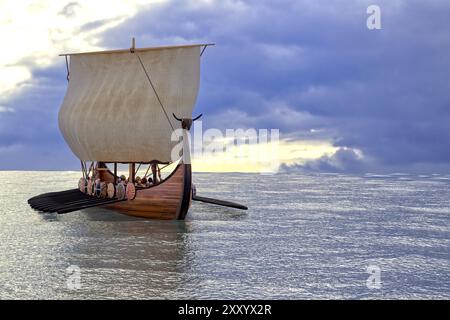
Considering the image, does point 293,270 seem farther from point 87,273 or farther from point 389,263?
point 87,273

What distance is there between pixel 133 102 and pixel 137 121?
4.35 ft

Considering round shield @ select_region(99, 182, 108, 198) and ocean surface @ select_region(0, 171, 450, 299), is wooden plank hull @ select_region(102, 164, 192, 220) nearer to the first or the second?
ocean surface @ select_region(0, 171, 450, 299)

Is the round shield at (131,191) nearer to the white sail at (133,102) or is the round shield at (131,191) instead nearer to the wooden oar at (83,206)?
the wooden oar at (83,206)

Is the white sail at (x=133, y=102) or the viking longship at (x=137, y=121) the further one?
the white sail at (x=133, y=102)

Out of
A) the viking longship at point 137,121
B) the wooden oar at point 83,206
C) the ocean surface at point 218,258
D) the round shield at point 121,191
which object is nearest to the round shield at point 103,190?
the viking longship at point 137,121

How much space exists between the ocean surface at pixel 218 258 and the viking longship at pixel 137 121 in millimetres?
1254

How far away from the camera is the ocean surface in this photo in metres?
15.2

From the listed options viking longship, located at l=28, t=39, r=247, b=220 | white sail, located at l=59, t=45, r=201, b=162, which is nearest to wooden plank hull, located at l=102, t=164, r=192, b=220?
viking longship, located at l=28, t=39, r=247, b=220

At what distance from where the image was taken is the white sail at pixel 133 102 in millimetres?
29234

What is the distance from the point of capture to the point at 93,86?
3288 cm

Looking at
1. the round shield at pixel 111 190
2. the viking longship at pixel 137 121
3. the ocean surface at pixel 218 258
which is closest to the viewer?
the ocean surface at pixel 218 258

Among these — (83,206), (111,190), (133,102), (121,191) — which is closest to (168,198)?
(121,191)
